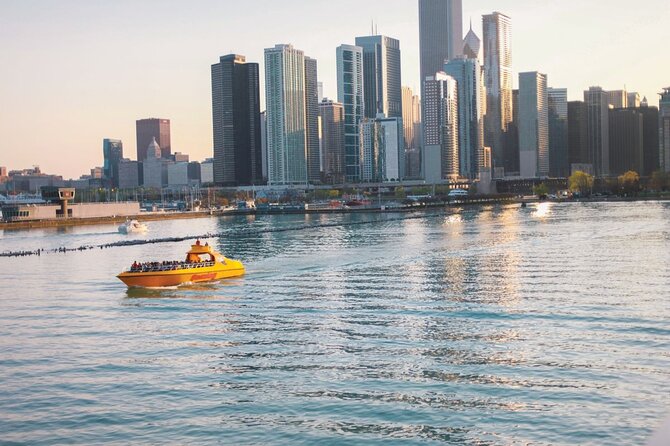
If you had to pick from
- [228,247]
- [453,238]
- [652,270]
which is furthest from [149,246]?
[652,270]

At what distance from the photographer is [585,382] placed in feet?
93.8

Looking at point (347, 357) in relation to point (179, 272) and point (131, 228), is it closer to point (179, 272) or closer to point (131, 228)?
point (179, 272)

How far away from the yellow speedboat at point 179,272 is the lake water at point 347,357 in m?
1.64

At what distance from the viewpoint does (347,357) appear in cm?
3344

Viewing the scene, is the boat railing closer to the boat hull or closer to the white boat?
the boat hull

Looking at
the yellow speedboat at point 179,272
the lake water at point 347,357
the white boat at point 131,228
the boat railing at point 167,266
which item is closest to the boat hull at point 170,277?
the yellow speedboat at point 179,272

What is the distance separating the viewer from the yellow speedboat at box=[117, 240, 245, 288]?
58781mm

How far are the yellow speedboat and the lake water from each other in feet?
5.39

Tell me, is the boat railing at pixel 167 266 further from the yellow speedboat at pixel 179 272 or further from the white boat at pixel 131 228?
the white boat at pixel 131 228

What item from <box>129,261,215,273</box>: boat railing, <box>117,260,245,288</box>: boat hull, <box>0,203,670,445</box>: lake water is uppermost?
<box>129,261,215,273</box>: boat railing

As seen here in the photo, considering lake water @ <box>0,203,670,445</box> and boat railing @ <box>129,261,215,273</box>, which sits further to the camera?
boat railing @ <box>129,261,215,273</box>

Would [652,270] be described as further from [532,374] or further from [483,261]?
[532,374]

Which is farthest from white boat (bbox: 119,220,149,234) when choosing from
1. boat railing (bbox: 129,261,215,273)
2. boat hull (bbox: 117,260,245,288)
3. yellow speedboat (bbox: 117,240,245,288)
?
boat railing (bbox: 129,261,215,273)

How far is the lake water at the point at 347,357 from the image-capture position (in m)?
25.0
